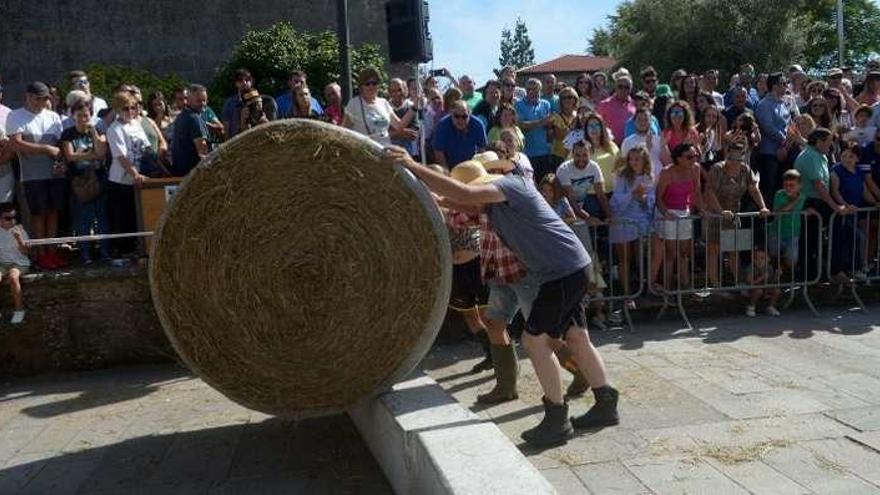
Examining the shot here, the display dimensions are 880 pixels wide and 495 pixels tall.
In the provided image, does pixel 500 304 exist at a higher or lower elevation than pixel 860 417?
higher

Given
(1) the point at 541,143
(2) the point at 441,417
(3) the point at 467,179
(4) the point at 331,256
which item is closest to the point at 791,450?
(2) the point at 441,417

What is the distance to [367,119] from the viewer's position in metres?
8.22

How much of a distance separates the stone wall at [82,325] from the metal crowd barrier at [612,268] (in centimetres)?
381

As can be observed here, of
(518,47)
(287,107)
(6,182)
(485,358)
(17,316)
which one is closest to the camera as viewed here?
(485,358)

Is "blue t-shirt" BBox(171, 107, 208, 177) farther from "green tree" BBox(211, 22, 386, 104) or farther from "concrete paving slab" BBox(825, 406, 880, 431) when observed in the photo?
"green tree" BBox(211, 22, 386, 104)

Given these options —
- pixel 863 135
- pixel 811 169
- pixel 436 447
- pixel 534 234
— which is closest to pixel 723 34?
pixel 863 135

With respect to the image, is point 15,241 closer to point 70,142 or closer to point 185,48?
point 70,142

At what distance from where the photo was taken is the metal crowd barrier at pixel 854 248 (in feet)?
27.8

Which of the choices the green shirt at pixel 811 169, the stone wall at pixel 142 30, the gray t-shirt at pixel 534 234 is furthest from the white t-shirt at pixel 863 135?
the stone wall at pixel 142 30

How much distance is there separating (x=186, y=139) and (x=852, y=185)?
21.6 ft

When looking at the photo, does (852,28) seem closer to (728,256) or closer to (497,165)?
(728,256)

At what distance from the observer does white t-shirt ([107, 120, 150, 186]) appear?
25.0 feet

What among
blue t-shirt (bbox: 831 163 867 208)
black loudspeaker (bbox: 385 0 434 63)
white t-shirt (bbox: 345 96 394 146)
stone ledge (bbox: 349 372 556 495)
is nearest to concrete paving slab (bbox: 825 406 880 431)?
stone ledge (bbox: 349 372 556 495)

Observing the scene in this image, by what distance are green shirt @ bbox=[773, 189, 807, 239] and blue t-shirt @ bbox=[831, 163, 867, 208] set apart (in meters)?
0.47
